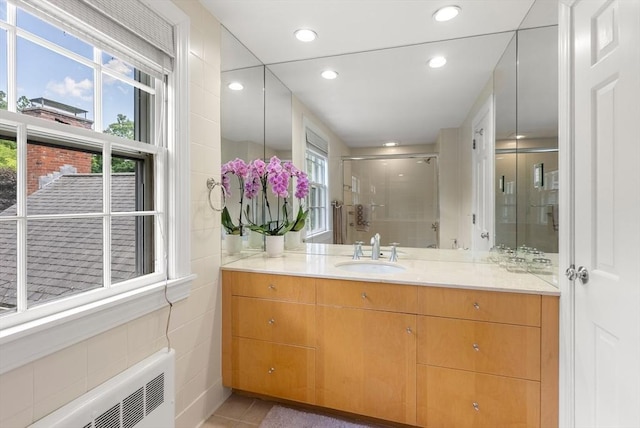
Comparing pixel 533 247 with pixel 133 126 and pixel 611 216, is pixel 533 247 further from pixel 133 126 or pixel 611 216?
pixel 133 126

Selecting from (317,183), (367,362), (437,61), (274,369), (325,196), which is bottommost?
(274,369)

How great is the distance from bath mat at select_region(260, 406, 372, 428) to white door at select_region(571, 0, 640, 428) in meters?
1.12

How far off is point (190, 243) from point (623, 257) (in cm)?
180

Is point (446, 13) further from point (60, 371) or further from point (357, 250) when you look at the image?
point (60, 371)

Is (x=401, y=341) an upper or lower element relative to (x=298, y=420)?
upper

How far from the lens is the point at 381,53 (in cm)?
217

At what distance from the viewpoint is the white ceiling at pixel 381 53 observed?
67.1 inches

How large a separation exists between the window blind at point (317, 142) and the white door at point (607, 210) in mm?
1559

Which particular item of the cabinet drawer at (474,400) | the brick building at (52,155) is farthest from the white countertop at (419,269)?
the brick building at (52,155)

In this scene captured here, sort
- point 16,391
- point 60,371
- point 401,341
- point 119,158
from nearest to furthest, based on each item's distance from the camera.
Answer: point 16,391 < point 60,371 < point 119,158 < point 401,341

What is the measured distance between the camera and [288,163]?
2.37 meters

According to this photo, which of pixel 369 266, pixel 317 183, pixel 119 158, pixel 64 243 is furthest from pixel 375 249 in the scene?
pixel 64 243

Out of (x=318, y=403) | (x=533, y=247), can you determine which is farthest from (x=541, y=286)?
(x=318, y=403)

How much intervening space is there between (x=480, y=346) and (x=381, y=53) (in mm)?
1933
